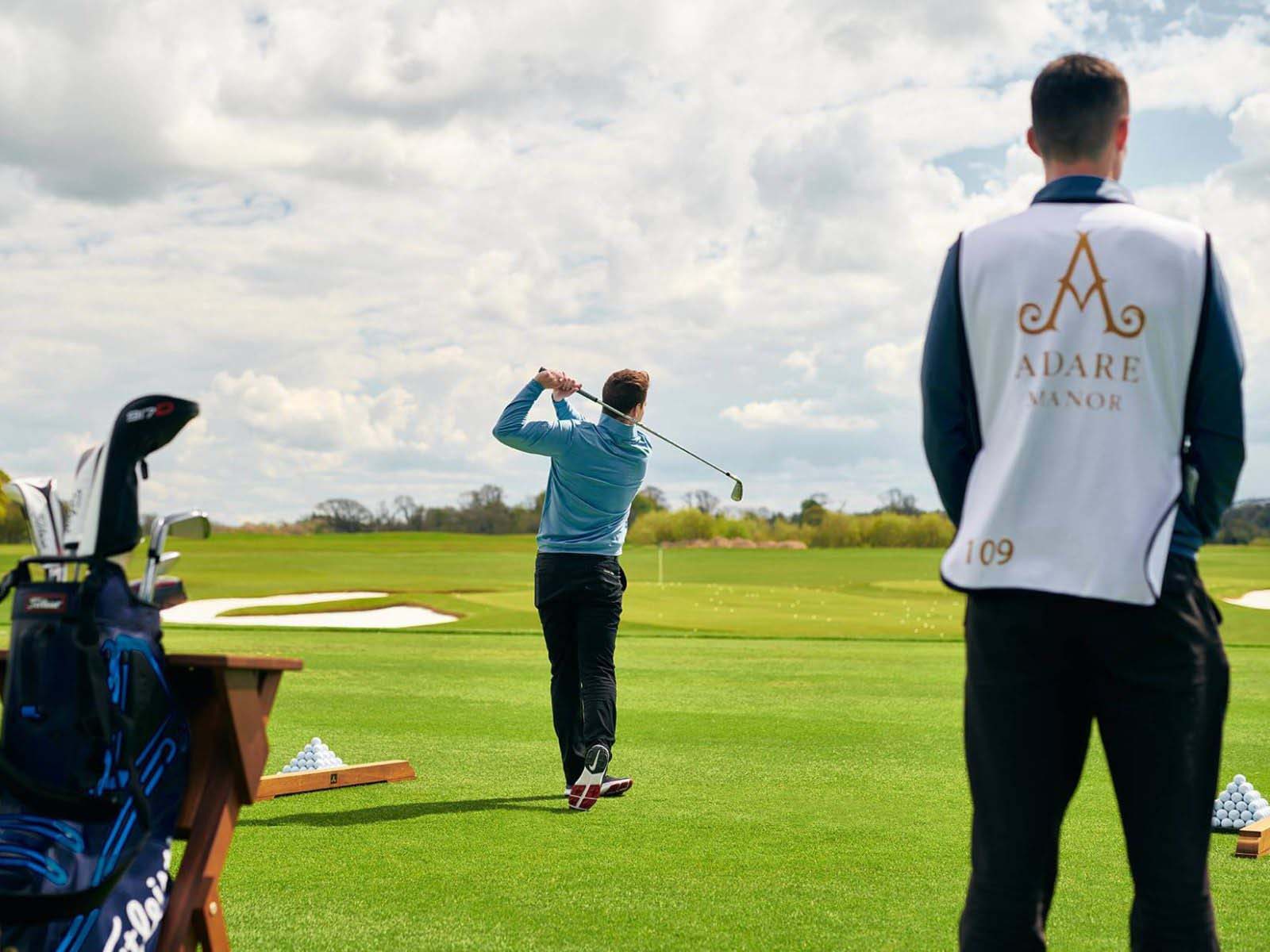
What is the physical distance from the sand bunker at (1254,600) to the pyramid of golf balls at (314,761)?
2143cm

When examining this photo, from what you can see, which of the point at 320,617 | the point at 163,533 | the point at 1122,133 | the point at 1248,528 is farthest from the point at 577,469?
the point at 1248,528

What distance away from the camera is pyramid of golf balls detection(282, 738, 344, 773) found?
572 centimetres

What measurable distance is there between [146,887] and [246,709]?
1.24ft

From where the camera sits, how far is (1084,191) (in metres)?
2.32

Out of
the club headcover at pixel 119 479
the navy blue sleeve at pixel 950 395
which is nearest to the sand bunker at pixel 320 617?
the club headcover at pixel 119 479

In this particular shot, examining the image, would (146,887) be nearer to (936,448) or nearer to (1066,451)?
(936,448)

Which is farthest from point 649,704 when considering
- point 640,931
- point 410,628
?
point 410,628

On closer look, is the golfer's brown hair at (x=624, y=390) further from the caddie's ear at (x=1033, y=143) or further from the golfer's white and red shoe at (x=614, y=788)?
the caddie's ear at (x=1033, y=143)

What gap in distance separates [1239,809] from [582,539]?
8.74 feet

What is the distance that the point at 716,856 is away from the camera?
4441 mm

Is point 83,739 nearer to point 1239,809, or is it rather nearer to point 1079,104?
point 1079,104

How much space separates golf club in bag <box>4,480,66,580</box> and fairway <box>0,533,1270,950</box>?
1262mm

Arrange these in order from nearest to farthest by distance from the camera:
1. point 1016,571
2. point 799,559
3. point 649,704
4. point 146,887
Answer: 1. point 1016,571
2. point 146,887
3. point 649,704
4. point 799,559

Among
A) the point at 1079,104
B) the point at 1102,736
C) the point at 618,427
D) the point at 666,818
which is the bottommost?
the point at 666,818
